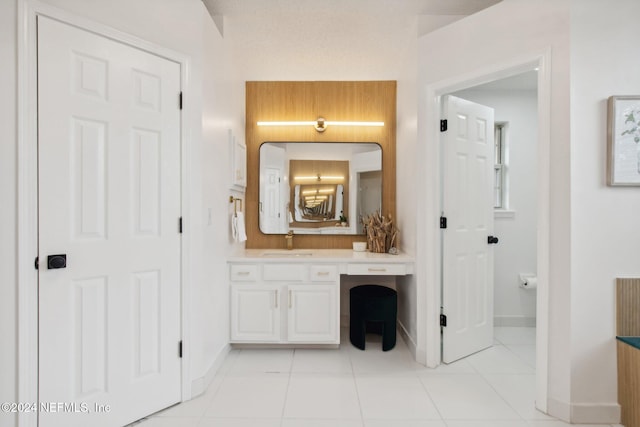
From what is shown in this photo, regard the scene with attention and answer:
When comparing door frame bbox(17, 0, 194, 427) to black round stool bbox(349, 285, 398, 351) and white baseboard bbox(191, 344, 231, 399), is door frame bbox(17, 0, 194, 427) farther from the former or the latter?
black round stool bbox(349, 285, 398, 351)

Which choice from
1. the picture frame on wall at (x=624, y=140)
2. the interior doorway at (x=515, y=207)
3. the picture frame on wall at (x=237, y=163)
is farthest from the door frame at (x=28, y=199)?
the interior doorway at (x=515, y=207)

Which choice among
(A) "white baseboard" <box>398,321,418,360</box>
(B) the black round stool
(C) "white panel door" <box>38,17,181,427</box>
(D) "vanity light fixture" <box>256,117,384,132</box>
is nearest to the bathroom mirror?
(D) "vanity light fixture" <box>256,117,384,132</box>

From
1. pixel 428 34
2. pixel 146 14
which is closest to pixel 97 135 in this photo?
pixel 146 14

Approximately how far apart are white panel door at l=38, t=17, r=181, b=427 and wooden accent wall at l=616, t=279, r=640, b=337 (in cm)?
259

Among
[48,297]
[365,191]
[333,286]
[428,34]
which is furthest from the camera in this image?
[365,191]

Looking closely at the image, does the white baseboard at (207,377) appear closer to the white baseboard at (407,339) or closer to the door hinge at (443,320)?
the white baseboard at (407,339)

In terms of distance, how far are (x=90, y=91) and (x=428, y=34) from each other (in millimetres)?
2288

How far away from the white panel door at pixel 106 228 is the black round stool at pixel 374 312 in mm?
1478

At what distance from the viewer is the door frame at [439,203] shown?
1.90m

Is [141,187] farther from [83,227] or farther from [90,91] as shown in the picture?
[90,91]

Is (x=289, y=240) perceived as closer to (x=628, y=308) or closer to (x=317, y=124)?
(x=317, y=124)

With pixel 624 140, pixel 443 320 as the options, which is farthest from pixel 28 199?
pixel 624 140

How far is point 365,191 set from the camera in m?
3.40

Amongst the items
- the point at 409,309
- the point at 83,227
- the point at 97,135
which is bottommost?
the point at 409,309
